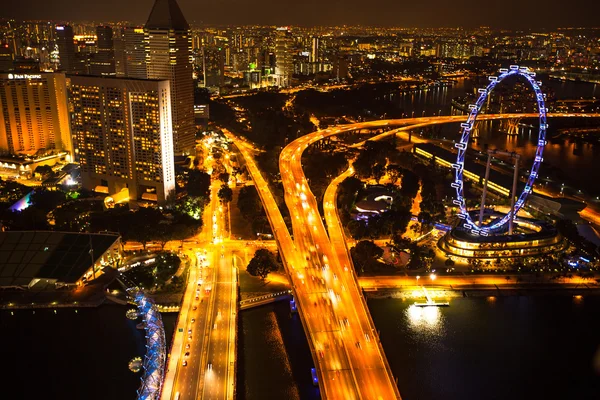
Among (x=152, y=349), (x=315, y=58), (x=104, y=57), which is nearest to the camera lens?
(x=152, y=349)

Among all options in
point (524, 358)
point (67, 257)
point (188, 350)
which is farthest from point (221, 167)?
point (524, 358)

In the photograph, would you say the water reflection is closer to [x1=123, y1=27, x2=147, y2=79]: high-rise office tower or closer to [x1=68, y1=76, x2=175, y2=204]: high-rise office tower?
[x1=68, y1=76, x2=175, y2=204]: high-rise office tower

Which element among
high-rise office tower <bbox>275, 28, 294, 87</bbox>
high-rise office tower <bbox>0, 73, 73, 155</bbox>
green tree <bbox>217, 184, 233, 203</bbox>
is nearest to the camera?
green tree <bbox>217, 184, 233, 203</bbox>

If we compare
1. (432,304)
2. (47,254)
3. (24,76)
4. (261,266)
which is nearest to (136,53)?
(24,76)

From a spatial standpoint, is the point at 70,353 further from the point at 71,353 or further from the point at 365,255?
the point at 365,255

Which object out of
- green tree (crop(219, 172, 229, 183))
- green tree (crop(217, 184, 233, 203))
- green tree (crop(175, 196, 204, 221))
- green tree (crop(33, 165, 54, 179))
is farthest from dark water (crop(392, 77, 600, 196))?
green tree (crop(33, 165, 54, 179))

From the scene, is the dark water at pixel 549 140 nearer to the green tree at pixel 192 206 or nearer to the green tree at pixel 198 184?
the green tree at pixel 198 184
